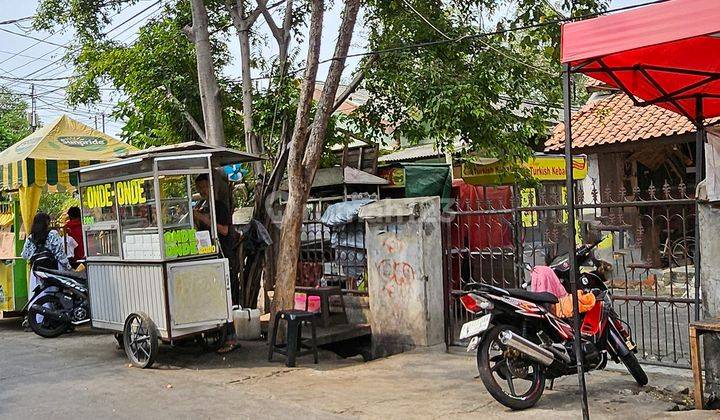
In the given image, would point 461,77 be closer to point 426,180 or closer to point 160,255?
point 426,180

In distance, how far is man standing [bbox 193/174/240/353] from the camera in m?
7.72

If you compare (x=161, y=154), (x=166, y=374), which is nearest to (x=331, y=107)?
(x=161, y=154)

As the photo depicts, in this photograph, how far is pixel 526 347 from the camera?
529 centimetres

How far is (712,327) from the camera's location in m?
5.12

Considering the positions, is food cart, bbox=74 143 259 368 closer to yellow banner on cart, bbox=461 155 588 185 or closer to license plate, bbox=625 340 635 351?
license plate, bbox=625 340 635 351

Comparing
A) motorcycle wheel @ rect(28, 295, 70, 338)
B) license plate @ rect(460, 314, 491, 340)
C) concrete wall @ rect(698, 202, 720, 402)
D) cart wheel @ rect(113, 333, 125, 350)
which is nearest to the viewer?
license plate @ rect(460, 314, 491, 340)

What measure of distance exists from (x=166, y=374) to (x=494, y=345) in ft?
11.2

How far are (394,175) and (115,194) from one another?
6025mm

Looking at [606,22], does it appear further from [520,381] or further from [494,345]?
[520,381]

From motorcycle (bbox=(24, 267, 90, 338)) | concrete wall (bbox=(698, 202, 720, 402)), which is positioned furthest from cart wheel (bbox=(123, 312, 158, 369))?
concrete wall (bbox=(698, 202, 720, 402))

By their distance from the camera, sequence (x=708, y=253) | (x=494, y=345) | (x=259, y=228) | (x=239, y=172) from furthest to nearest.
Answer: (x=239, y=172), (x=259, y=228), (x=708, y=253), (x=494, y=345)

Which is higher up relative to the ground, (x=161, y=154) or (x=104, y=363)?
(x=161, y=154)

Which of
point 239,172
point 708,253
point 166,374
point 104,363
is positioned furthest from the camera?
point 239,172

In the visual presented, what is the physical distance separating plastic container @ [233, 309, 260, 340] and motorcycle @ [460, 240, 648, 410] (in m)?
3.73
